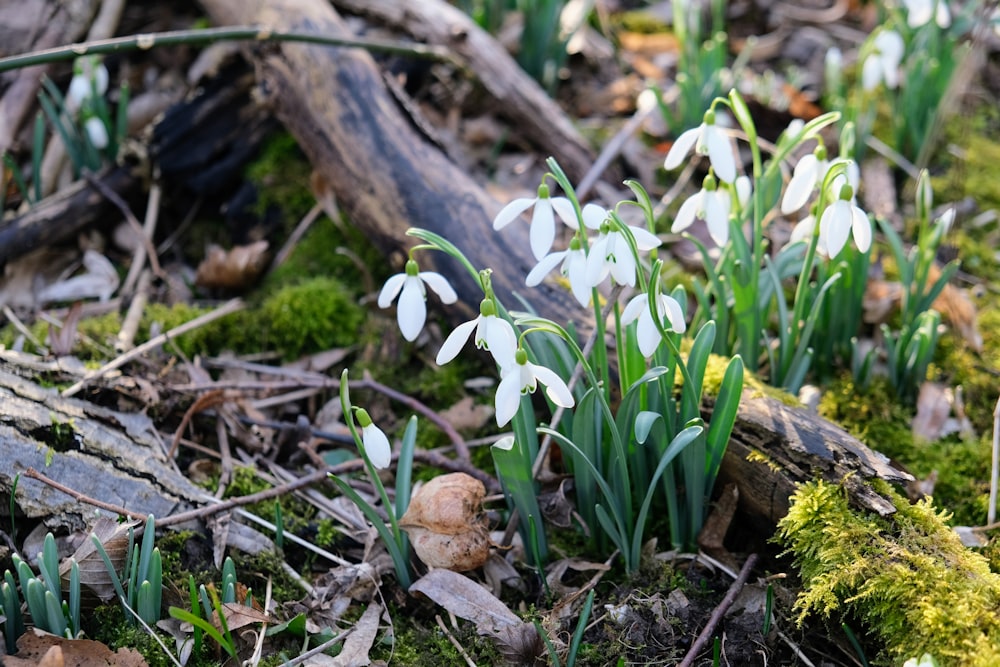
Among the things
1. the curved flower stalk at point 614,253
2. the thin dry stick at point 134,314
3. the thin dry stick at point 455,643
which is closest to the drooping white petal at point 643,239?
the curved flower stalk at point 614,253

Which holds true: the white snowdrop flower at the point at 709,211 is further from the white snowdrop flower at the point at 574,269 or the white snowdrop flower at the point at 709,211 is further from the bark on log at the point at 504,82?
the bark on log at the point at 504,82

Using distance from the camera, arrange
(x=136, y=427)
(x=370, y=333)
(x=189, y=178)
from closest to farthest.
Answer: (x=136, y=427) → (x=370, y=333) → (x=189, y=178)

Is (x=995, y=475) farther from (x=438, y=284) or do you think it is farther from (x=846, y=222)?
(x=438, y=284)

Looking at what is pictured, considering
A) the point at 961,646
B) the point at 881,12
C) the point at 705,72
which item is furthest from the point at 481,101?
the point at 961,646

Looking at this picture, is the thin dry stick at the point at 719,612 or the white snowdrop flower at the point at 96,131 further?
the white snowdrop flower at the point at 96,131

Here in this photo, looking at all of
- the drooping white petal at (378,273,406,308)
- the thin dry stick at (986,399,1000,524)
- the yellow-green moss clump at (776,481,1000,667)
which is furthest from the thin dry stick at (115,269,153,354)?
the thin dry stick at (986,399,1000,524)

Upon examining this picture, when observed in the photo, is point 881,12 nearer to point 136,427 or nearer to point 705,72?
point 705,72

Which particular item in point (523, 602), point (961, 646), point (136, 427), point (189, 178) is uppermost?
point (189, 178)
